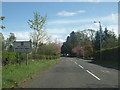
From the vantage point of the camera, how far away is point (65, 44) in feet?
554

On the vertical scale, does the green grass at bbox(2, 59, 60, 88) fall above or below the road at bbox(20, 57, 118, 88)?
above

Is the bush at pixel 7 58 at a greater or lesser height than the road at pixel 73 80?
greater

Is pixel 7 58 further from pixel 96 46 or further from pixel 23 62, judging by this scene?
pixel 96 46

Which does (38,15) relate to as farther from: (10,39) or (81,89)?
(10,39)

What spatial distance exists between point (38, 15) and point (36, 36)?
14.4 ft

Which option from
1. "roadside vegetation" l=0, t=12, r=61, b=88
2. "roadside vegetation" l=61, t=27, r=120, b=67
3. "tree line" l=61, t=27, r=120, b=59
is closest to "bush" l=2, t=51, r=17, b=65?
"roadside vegetation" l=0, t=12, r=61, b=88

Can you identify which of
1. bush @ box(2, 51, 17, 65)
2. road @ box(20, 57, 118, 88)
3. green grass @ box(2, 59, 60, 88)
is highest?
bush @ box(2, 51, 17, 65)

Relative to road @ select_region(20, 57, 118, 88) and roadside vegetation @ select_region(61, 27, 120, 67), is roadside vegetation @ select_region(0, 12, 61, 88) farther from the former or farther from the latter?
roadside vegetation @ select_region(61, 27, 120, 67)

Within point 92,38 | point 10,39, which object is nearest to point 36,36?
point 10,39

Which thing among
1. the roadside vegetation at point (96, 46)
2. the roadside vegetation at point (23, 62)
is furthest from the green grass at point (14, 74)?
the roadside vegetation at point (96, 46)

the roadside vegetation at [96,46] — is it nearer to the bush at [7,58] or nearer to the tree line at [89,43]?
the tree line at [89,43]

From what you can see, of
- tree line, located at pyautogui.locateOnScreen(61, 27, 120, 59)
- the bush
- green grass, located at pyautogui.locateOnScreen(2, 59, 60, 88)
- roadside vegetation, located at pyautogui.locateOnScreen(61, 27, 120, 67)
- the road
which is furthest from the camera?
tree line, located at pyautogui.locateOnScreen(61, 27, 120, 59)

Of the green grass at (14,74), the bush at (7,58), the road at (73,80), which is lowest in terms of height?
the road at (73,80)

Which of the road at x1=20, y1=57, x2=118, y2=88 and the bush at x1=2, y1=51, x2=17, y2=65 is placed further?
the bush at x1=2, y1=51, x2=17, y2=65
